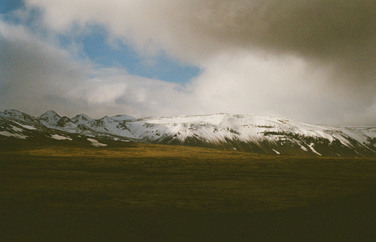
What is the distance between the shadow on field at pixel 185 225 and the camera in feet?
31.9

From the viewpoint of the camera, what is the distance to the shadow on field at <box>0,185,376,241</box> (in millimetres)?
9734

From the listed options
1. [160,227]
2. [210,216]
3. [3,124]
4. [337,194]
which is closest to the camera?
[160,227]

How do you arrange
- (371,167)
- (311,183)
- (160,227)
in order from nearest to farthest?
(160,227) → (311,183) → (371,167)

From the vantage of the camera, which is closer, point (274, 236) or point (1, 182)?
point (274, 236)

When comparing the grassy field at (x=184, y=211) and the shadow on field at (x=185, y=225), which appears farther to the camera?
the grassy field at (x=184, y=211)

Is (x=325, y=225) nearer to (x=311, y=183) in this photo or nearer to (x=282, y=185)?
(x=282, y=185)

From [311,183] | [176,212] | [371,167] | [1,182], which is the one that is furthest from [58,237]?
[371,167]

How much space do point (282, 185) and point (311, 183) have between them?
10.6 feet

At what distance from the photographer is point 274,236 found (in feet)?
32.2

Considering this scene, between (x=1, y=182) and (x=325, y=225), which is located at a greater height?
(x=325, y=225)

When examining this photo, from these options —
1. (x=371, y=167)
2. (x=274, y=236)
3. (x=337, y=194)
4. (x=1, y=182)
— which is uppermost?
(x=371, y=167)

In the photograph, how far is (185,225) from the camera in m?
10.9

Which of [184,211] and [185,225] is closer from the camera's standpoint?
[185,225]

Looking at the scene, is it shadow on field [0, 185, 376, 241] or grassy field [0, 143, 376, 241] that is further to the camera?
grassy field [0, 143, 376, 241]
